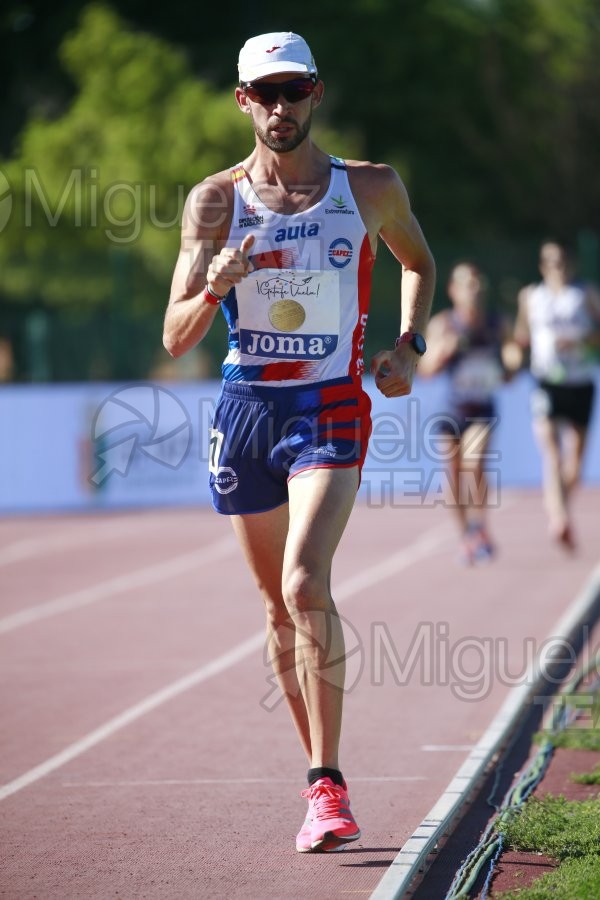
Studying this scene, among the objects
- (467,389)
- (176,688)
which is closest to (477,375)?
(467,389)

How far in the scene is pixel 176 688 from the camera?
321 inches

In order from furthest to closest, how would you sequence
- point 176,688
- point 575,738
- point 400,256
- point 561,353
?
point 561,353
point 176,688
point 575,738
point 400,256

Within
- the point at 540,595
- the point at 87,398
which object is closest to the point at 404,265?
the point at 540,595

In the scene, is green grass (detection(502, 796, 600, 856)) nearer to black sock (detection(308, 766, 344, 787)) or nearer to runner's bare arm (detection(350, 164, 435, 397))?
black sock (detection(308, 766, 344, 787))

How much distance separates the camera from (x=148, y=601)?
454 inches

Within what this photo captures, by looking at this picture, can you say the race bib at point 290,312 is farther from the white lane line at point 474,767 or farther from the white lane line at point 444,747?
the white lane line at point 444,747

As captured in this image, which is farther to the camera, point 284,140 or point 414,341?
point 414,341

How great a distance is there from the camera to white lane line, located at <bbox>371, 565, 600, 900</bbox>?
4680 mm

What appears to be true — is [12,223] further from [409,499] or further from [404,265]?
[404,265]

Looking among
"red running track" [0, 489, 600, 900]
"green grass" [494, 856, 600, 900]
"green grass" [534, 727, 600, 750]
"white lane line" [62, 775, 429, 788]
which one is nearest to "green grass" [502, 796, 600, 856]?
"green grass" [494, 856, 600, 900]

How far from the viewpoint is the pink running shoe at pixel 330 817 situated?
4992 millimetres

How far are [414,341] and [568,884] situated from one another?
5.98ft

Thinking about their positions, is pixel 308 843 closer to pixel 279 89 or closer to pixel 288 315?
pixel 288 315

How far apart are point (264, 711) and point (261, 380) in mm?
2671
